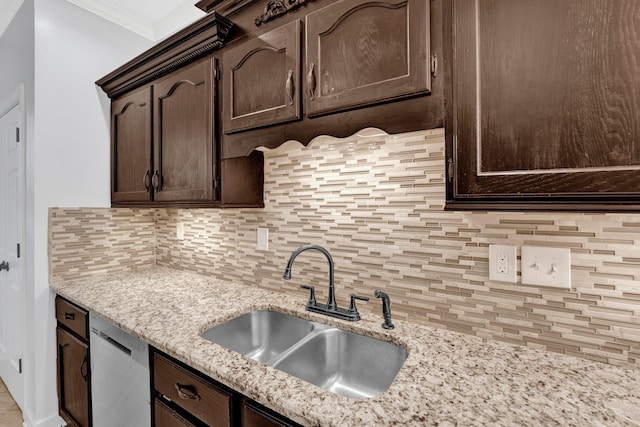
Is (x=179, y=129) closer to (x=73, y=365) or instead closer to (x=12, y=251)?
(x=73, y=365)

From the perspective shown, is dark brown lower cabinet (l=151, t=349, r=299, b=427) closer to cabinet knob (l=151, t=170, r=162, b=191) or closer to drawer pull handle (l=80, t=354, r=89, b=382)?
drawer pull handle (l=80, t=354, r=89, b=382)

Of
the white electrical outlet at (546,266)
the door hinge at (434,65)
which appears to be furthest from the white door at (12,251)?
the white electrical outlet at (546,266)

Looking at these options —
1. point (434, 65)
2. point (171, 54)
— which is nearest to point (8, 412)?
point (171, 54)

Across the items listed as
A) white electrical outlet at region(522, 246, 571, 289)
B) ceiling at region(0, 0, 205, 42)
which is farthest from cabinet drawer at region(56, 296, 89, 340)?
white electrical outlet at region(522, 246, 571, 289)

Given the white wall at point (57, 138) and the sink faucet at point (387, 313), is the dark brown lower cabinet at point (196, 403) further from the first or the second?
the white wall at point (57, 138)

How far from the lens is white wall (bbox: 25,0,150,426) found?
1.88 metres

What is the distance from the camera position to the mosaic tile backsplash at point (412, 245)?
94cm

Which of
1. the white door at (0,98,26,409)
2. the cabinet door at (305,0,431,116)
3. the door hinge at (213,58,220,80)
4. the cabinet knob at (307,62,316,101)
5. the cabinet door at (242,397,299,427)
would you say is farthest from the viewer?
the white door at (0,98,26,409)

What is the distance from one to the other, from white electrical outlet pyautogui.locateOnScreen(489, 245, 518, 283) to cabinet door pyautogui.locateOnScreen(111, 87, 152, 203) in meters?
1.79

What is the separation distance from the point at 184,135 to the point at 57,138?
94cm

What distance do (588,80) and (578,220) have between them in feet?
1.46

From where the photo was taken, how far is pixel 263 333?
1487 mm

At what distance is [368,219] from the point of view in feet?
4.53

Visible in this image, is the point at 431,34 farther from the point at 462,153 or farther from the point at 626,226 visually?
the point at 626,226
